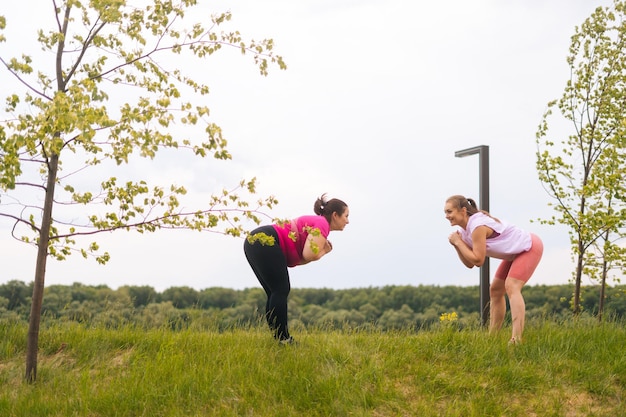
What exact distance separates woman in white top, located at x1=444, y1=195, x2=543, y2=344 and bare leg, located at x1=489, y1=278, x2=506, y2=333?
98 millimetres

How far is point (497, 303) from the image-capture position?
8508 mm

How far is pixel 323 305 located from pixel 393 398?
99.0ft

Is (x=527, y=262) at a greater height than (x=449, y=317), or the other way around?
(x=527, y=262)

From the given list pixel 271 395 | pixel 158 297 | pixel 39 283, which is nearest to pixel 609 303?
pixel 271 395

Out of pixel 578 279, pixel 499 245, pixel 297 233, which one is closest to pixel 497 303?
pixel 499 245

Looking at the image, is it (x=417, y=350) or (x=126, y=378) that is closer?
(x=126, y=378)

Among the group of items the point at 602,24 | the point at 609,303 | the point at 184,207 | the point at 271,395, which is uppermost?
the point at 602,24

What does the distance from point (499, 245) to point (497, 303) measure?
3.37 feet

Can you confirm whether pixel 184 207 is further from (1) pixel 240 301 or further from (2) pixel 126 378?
(1) pixel 240 301

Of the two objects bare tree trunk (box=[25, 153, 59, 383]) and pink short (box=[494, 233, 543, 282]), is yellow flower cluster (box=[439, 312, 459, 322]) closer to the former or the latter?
pink short (box=[494, 233, 543, 282])

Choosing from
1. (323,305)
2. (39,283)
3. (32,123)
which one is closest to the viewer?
(32,123)

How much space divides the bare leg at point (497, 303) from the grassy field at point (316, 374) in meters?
0.31

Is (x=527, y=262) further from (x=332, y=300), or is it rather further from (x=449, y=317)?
(x=332, y=300)

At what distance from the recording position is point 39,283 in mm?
7152
